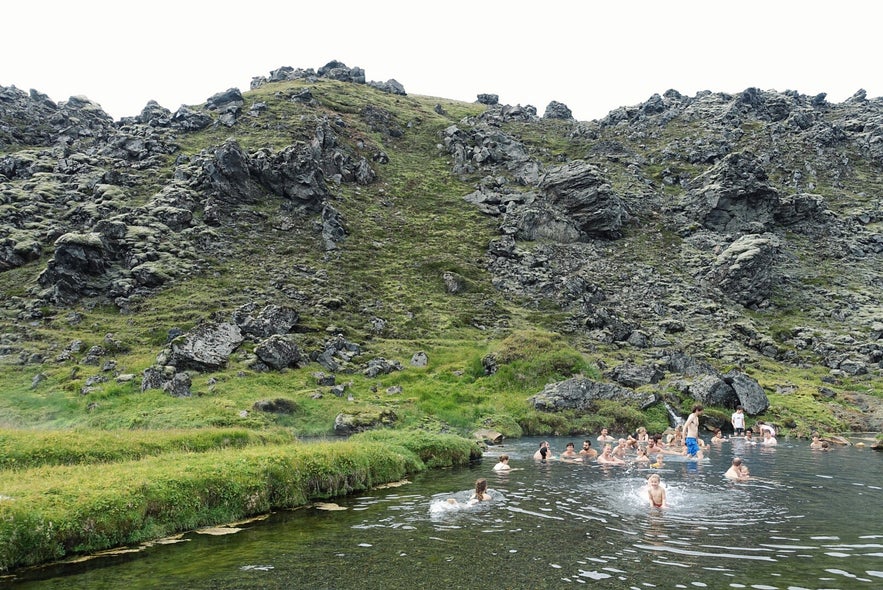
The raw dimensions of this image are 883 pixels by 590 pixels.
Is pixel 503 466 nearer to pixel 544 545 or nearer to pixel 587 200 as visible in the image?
pixel 544 545

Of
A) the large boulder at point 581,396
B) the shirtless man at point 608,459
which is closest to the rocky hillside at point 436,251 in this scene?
the large boulder at point 581,396

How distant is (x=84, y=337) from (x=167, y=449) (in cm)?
4843

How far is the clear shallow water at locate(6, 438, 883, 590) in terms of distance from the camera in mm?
13289

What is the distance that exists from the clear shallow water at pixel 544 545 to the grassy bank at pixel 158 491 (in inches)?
39.8

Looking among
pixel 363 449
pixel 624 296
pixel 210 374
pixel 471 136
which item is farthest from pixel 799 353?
pixel 471 136

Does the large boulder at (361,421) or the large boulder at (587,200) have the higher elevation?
the large boulder at (587,200)

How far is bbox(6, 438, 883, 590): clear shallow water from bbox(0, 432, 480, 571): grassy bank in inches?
39.8

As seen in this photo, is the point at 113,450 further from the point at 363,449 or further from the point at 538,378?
the point at 538,378

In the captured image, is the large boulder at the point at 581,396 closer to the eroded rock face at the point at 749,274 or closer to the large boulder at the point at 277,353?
the large boulder at the point at 277,353

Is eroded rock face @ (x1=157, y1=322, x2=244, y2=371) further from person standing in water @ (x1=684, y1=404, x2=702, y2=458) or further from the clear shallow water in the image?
person standing in water @ (x1=684, y1=404, x2=702, y2=458)

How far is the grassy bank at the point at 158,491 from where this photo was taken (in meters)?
15.0

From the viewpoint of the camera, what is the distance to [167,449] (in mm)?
26891

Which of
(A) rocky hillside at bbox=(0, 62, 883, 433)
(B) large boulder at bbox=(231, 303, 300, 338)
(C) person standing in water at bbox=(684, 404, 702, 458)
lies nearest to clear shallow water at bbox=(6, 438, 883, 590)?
(C) person standing in water at bbox=(684, 404, 702, 458)

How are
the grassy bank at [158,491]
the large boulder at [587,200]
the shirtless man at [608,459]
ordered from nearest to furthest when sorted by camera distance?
the grassy bank at [158,491] → the shirtless man at [608,459] → the large boulder at [587,200]
